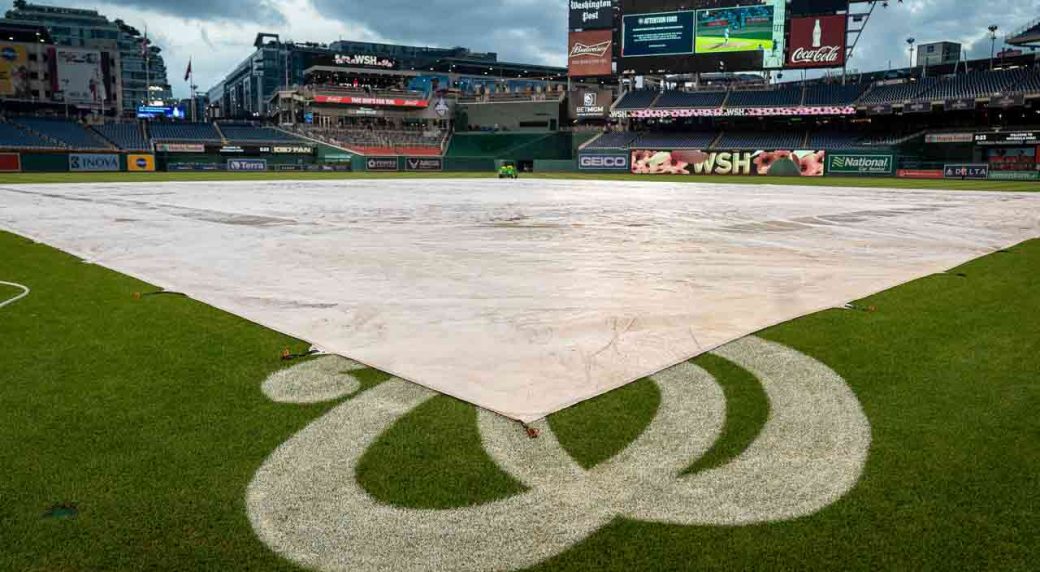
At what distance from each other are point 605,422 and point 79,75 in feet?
350

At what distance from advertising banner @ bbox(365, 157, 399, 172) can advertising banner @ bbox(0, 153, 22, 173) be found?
3024 cm

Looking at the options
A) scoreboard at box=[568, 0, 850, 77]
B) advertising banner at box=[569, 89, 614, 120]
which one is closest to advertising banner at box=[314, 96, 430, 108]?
advertising banner at box=[569, 89, 614, 120]

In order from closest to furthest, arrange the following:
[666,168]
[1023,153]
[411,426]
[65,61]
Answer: [411,426] → [1023,153] → [666,168] → [65,61]

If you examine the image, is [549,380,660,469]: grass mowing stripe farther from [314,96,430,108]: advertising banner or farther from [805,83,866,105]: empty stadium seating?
[314,96,430,108]: advertising banner

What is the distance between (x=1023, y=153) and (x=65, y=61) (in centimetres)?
10195

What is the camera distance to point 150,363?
16.5ft

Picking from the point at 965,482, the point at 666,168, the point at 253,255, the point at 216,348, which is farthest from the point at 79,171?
the point at 965,482

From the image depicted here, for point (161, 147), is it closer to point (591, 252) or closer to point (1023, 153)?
point (591, 252)

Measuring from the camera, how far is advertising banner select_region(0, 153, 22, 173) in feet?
195

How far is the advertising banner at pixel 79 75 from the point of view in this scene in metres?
88.8

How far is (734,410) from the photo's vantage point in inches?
162

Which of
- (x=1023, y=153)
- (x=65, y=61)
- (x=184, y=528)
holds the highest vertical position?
(x=65, y=61)

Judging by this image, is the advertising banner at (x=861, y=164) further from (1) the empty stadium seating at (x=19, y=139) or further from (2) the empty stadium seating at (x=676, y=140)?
(1) the empty stadium seating at (x=19, y=139)

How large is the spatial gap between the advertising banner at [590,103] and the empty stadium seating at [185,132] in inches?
1600
